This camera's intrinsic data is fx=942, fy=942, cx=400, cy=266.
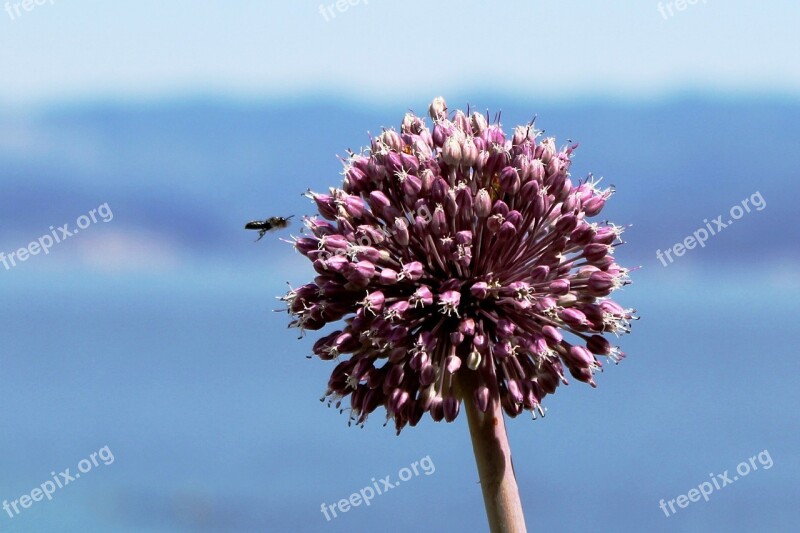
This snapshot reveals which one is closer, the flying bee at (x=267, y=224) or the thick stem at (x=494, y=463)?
the thick stem at (x=494, y=463)

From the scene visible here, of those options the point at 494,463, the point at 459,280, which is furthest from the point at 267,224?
the point at 494,463

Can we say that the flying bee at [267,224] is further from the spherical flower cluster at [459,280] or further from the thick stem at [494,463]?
the thick stem at [494,463]

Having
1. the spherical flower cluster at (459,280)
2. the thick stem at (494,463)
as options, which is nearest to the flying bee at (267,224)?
the spherical flower cluster at (459,280)

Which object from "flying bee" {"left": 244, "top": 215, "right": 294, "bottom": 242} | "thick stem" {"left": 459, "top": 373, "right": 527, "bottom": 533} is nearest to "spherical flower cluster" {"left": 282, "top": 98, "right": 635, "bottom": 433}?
"thick stem" {"left": 459, "top": 373, "right": 527, "bottom": 533}

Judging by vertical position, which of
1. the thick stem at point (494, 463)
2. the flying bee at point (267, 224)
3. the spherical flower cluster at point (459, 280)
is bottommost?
the thick stem at point (494, 463)

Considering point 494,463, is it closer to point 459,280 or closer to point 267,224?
point 459,280

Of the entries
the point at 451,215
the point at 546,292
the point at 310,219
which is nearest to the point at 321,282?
the point at 310,219
